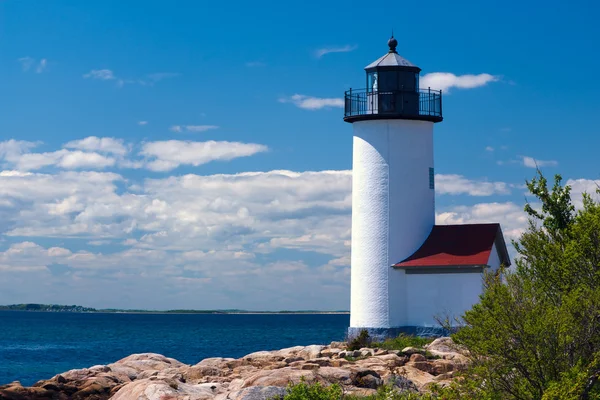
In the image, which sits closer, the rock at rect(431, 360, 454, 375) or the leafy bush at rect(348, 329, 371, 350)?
the rock at rect(431, 360, 454, 375)

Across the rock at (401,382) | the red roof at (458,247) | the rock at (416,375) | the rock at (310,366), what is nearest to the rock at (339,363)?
the rock at (310,366)

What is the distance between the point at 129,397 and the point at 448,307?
1194 centimetres

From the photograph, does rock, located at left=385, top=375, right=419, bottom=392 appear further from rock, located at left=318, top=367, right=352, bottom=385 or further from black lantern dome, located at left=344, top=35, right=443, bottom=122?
black lantern dome, located at left=344, top=35, right=443, bottom=122

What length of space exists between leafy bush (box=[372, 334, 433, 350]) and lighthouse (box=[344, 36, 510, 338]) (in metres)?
0.94

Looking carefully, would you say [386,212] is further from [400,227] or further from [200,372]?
[200,372]

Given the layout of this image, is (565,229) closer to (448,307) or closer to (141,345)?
(448,307)

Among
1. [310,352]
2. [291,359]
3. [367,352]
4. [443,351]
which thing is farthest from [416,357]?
[310,352]

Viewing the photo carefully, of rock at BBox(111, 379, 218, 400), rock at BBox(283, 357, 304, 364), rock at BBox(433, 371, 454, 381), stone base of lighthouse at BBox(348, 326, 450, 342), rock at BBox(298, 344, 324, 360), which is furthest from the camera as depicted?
stone base of lighthouse at BBox(348, 326, 450, 342)

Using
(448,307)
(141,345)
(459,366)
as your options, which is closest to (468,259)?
(448,307)

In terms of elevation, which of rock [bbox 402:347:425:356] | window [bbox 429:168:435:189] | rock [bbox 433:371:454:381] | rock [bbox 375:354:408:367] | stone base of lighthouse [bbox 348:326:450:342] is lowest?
rock [bbox 433:371:454:381]

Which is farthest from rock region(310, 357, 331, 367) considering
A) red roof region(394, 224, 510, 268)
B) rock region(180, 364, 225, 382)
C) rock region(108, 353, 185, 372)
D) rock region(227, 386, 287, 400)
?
red roof region(394, 224, 510, 268)

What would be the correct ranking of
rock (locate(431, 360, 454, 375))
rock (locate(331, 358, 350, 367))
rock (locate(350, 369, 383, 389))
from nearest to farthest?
rock (locate(350, 369, 383, 389)), rock (locate(431, 360, 454, 375)), rock (locate(331, 358, 350, 367))

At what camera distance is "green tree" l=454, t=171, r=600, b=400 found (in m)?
15.4

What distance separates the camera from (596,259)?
17125 mm
